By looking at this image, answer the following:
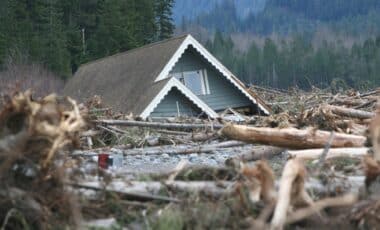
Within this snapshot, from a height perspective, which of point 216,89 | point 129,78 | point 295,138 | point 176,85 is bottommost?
point 295,138

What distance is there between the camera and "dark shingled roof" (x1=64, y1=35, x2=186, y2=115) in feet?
74.8

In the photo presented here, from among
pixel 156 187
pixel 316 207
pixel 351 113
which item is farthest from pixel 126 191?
pixel 351 113

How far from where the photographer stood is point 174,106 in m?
22.8

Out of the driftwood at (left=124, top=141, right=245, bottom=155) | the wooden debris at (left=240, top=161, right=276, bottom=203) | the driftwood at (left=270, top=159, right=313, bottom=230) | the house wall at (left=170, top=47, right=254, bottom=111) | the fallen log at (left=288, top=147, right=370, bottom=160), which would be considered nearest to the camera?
the driftwood at (left=270, top=159, right=313, bottom=230)

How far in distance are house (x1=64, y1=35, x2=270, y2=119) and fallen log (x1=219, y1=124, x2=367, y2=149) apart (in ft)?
37.7

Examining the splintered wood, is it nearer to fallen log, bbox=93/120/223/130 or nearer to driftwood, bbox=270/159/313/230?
driftwood, bbox=270/159/313/230

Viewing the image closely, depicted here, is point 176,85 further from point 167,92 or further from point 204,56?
point 204,56

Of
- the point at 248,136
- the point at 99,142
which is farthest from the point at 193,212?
the point at 99,142

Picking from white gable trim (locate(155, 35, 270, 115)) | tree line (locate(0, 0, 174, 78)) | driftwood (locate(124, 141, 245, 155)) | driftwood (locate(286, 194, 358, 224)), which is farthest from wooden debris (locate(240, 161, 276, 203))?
tree line (locate(0, 0, 174, 78))

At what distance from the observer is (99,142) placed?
14805 millimetres

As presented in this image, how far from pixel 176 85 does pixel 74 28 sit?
35.1m

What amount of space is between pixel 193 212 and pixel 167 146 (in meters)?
9.20

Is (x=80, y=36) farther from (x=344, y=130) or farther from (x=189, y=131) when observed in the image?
(x=344, y=130)

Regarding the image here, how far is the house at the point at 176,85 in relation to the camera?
22080 mm
